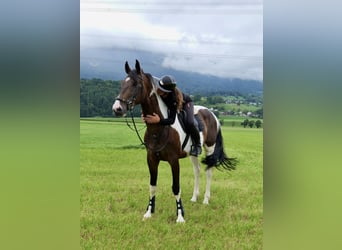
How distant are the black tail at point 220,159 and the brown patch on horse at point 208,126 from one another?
0.04 metres

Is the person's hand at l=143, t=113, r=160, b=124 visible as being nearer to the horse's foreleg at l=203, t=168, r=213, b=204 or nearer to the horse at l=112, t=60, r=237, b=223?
the horse at l=112, t=60, r=237, b=223

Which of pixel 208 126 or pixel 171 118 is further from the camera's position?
pixel 208 126

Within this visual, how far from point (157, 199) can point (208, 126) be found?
766 mm

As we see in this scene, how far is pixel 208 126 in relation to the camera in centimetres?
257

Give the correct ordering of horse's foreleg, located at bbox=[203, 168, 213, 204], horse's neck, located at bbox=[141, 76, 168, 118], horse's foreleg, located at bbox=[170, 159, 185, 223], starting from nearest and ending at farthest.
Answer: horse's neck, located at bbox=[141, 76, 168, 118]
horse's foreleg, located at bbox=[170, 159, 185, 223]
horse's foreleg, located at bbox=[203, 168, 213, 204]

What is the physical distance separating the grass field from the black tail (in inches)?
1.8

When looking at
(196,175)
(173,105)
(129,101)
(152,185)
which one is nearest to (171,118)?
(173,105)

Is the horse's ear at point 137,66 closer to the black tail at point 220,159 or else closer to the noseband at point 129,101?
the noseband at point 129,101

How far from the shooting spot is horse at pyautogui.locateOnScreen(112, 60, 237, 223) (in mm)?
1976

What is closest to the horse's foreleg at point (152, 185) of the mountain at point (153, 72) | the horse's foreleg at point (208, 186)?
the horse's foreleg at point (208, 186)

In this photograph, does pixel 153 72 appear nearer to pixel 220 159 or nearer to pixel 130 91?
pixel 130 91

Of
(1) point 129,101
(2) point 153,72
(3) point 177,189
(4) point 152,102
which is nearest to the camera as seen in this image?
(1) point 129,101

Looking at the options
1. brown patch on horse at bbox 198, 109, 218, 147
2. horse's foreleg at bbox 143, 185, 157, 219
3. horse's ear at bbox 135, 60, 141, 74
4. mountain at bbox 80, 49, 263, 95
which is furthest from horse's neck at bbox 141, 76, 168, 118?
horse's foreleg at bbox 143, 185, 157, 219
